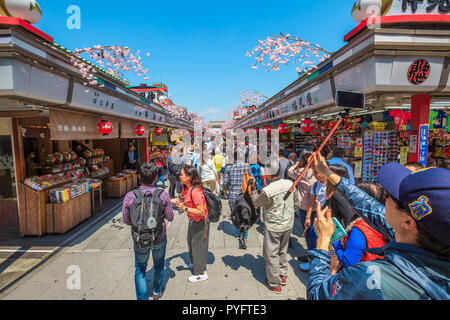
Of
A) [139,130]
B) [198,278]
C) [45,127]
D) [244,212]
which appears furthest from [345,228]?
[139,130]

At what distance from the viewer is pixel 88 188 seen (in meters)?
6.79

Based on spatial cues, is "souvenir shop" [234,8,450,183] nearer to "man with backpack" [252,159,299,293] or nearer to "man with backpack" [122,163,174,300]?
"man with backpack" [252,159,299,293]

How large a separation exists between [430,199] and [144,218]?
280 centimetres

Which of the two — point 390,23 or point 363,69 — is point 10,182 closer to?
point 363,69

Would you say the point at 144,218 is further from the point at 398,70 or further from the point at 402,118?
the point at 402,118

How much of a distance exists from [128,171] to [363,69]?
10175 millimetres

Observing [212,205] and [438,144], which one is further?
[438,144]

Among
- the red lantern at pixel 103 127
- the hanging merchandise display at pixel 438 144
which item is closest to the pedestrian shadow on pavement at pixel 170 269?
the red lantern at pixel 103 127

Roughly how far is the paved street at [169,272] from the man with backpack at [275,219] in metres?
0.35

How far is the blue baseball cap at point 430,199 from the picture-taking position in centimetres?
92

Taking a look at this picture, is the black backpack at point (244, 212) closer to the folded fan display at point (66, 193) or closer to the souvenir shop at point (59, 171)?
the souvenir shop at point (59, 171)

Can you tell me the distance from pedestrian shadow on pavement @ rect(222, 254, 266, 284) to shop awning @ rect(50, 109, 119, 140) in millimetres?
4923

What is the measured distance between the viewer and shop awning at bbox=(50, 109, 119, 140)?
16.5 feet

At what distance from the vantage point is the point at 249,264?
4.18m
